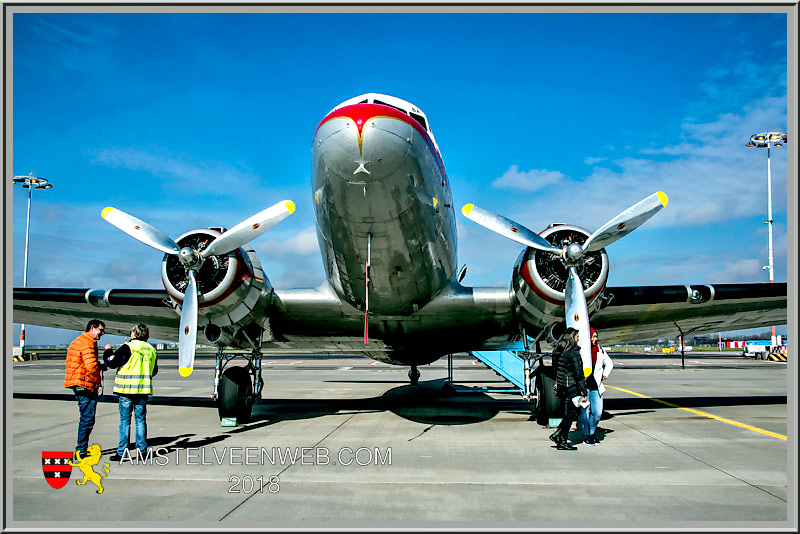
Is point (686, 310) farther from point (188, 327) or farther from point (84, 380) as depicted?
point (84, 380)

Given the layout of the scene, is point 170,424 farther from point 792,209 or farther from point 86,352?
point 792,209

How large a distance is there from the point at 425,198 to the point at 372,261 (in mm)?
1509

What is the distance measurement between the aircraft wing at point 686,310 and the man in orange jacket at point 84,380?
30.2ft

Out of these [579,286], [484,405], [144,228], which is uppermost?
[144,228]

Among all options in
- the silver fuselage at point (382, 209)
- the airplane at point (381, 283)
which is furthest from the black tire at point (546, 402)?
the silver fuselage at point (382, 209)

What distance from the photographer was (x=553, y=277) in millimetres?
10883

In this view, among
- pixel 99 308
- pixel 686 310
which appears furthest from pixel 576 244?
pixel 99 308

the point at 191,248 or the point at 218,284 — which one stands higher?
the point at 191,248

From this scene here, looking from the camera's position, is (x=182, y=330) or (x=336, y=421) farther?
(x=336, y=421)

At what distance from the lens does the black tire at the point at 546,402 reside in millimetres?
11078

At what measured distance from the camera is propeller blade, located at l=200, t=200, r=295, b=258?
34.2ft

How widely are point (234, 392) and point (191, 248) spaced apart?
9.40ft

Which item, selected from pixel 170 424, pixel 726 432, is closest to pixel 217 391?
pixel 170 424

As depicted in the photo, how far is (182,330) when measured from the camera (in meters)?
10.2
